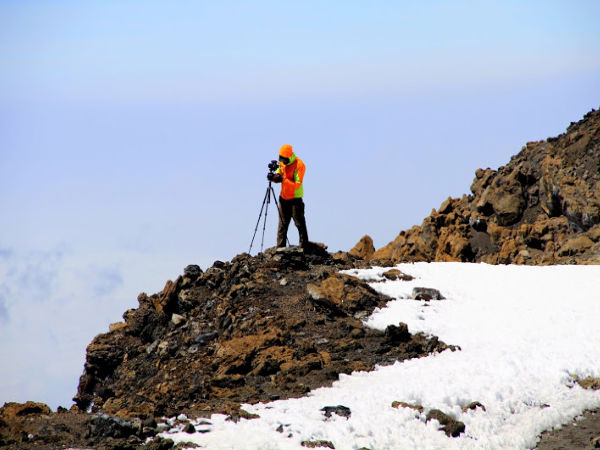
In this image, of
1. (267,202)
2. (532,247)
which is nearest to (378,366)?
(267,202)

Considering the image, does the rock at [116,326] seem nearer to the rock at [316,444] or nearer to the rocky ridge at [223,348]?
the rocky ridge at [223,348]

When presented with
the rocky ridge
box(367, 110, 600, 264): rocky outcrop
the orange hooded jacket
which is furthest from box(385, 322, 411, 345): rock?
box(367, 110, 600, 264): rocky outcrop

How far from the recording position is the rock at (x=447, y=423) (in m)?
12.8

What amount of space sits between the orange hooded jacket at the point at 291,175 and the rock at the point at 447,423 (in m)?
11.4

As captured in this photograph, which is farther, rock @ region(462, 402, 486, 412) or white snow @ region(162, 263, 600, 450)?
rock @ region(462, 402, 486, 412)

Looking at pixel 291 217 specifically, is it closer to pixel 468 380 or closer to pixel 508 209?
pixel 468 380

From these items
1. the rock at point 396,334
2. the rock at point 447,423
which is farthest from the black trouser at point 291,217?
the rock at point 447,423

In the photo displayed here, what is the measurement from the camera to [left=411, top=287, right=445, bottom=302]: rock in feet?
68.8

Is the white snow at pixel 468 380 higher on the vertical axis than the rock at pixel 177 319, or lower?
lower

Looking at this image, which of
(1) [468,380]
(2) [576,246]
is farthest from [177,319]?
(2) [576,246]

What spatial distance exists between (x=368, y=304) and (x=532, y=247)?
1938 centimetres

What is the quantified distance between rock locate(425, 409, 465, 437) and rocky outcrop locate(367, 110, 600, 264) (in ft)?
69.5

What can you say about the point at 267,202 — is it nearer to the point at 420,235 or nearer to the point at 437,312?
the point at 437,312

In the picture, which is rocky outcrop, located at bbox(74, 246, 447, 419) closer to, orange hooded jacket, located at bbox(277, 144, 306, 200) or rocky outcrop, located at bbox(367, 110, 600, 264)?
orange hooded jacket, located at bbox(277, 144, 306, 200)
